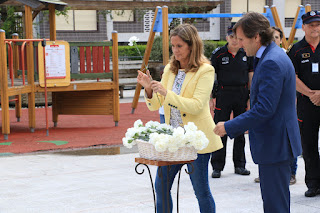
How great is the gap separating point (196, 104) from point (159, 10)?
9313 mm

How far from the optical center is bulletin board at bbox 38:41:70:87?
446 inches

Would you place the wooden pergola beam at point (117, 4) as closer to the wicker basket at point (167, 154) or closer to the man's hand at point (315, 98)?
the man's hand at point (315, 98)

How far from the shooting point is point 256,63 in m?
3.79

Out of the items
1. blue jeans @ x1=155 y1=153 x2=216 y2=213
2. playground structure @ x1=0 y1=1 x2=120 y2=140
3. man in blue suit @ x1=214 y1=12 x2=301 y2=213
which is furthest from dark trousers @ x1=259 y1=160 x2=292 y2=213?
playground structure @ x1=0 y1=1 x2=120 y2=140

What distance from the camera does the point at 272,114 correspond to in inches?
141

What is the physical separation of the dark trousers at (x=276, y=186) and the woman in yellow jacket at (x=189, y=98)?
61 cm

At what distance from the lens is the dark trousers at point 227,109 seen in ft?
23.6

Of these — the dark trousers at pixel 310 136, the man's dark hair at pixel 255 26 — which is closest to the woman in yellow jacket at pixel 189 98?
the man's dark hair at pixel 255 26

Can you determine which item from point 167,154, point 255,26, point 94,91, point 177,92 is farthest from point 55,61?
point 255,26

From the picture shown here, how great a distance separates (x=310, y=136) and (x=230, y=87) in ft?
4.65

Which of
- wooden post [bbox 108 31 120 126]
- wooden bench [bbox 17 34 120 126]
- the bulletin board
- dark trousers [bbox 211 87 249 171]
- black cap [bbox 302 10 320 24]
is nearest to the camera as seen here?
black cap [bbox 302 10 320 24]

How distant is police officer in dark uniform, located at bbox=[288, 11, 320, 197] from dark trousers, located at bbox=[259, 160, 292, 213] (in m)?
2.45

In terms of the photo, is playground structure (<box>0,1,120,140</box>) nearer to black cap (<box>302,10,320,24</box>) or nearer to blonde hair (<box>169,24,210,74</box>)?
black cap (<box>302,10,320,24</box>)

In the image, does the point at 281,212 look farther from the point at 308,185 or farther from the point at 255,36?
the point at 308,185
